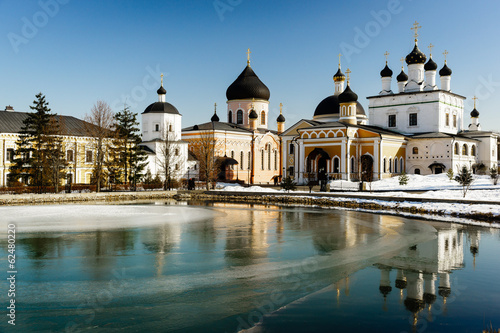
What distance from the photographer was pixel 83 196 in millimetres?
27031

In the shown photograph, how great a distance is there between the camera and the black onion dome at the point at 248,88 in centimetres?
5272

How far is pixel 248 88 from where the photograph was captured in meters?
52.7

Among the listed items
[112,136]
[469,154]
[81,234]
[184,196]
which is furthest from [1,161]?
[469,154]

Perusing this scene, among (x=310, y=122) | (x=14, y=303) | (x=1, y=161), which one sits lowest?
(x=14, y=303)

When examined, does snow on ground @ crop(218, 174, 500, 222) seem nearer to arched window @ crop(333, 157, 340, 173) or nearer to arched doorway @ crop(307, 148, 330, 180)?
arched window @ crop(333, 157, 340, 173)

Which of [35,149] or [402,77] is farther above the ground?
[402,77]

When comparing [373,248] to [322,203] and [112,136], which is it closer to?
[322,203]

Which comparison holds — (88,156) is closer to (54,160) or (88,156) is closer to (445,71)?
(54,160)

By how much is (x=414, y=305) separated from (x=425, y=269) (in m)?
2.46

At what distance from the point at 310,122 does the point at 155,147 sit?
14875 millimetres

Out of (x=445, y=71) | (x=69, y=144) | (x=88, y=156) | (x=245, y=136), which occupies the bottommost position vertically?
(x=88, y=156)

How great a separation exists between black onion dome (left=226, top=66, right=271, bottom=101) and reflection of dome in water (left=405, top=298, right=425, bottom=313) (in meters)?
46.8

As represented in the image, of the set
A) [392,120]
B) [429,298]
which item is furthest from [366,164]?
[429,298]

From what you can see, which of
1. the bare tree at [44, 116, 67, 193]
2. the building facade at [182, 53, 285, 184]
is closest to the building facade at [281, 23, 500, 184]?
the building facade at [182, 53, 285, 184]
